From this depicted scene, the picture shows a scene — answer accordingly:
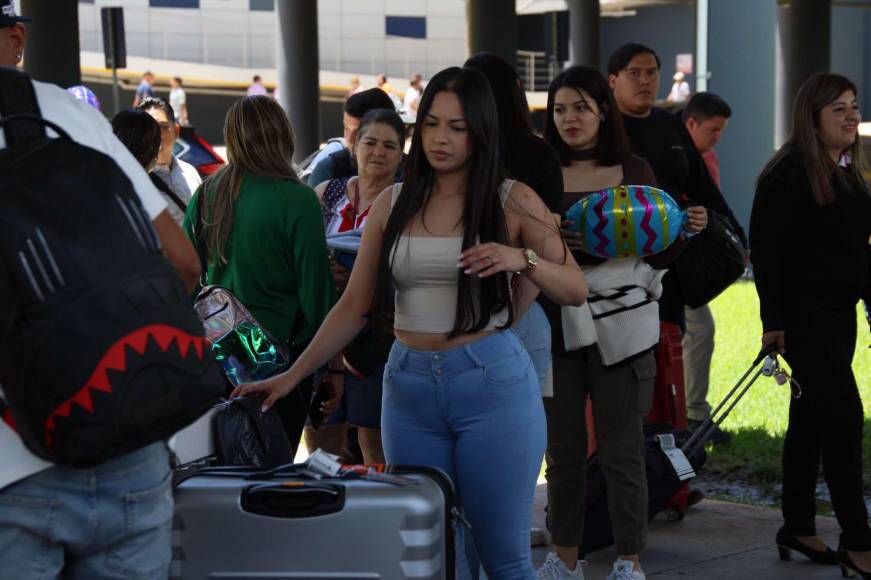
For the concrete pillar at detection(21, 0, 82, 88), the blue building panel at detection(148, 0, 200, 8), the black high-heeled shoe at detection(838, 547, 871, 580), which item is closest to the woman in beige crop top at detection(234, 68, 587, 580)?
the black high-heeled shoe at detection(838, 547, 871, 580)

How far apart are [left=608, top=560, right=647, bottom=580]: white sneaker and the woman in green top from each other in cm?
124

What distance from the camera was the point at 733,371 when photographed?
10.9m

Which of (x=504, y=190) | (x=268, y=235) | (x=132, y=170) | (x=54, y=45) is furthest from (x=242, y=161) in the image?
(x=54, y=45)

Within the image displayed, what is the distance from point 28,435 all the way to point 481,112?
1.93 m

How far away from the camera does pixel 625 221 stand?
491 cm

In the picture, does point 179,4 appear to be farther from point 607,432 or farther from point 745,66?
point 607,432

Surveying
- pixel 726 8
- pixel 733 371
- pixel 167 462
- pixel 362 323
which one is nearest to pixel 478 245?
pixel 362 323

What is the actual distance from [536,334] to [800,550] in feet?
6.00

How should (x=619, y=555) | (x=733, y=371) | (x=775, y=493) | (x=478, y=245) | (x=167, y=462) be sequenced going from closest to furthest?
(x=167, y=462), (x=478, y=245), (x=619, y=555), (x=775, y=493), (x=733, y=371)

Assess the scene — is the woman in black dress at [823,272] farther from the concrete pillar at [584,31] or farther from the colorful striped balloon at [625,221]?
the concrete pillar at [584,31]

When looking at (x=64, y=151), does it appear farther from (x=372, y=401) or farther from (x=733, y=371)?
(x=733, y=371)

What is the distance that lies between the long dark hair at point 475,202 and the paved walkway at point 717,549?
2.15 m

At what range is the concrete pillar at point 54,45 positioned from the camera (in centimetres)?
1434

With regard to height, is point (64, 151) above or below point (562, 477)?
Answer: above
